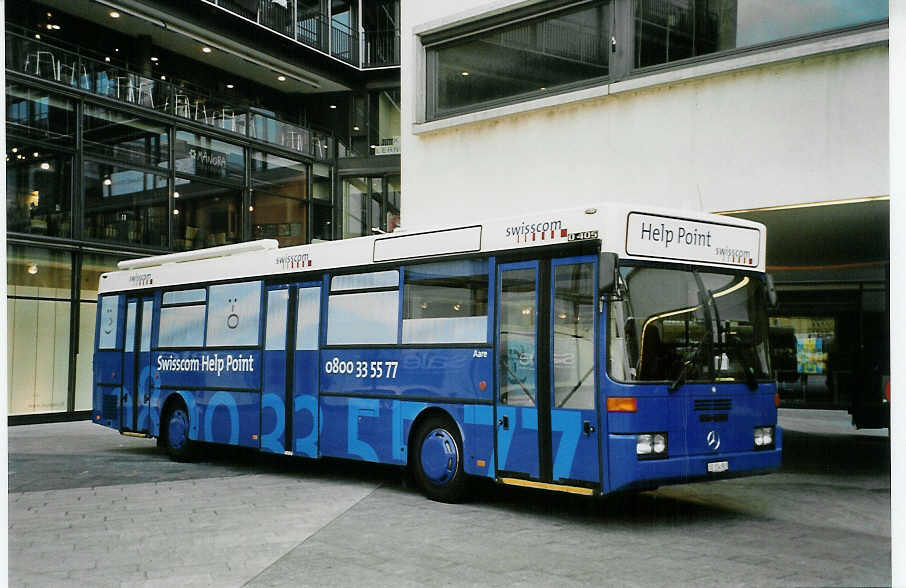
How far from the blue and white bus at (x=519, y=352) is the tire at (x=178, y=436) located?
95 centimetres

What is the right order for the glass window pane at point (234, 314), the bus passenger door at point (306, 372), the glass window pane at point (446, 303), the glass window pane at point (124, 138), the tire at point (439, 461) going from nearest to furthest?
the glass window pane at point (446, 303) < the tire at point (439, 461) < the bus passenger door at point (306, 372) < the glass window pane at point (234, 314) < the glass window pane at point (124, 138)

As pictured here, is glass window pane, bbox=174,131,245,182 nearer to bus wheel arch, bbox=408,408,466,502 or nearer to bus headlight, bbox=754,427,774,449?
bus wheel arch, bbox=408,408,466,502

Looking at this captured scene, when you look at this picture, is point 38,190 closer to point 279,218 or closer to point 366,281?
point 279,218

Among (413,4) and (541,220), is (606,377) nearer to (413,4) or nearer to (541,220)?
(541,220)

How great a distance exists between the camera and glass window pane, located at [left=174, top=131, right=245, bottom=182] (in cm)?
2552

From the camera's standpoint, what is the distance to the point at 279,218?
28.8 meters

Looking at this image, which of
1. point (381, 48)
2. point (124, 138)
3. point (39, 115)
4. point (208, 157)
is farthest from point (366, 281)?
point (381, 48)

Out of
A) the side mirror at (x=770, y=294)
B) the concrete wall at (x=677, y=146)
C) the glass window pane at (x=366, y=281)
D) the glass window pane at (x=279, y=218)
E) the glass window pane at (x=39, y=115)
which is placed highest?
the glass window pane at (x=39, y=115)

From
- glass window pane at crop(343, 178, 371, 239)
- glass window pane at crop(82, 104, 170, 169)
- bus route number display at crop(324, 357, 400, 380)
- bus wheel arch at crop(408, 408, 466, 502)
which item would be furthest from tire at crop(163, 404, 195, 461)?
glass window pane at crop(343, 178, 371, 239)

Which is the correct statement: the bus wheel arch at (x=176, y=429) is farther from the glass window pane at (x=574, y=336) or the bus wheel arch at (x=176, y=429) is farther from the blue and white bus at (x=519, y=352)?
the glass window pane at (x=574, y=336)

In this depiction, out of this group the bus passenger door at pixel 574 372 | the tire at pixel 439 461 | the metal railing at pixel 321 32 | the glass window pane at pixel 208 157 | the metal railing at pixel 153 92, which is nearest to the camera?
the bus passenger door at pixel 574 372

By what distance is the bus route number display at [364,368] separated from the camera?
35.6 ft

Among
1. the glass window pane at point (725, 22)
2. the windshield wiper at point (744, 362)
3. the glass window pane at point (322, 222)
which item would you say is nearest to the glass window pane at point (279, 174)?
the glass window pane at point (322, 222)

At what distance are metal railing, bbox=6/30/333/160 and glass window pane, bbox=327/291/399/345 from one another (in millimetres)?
13634
